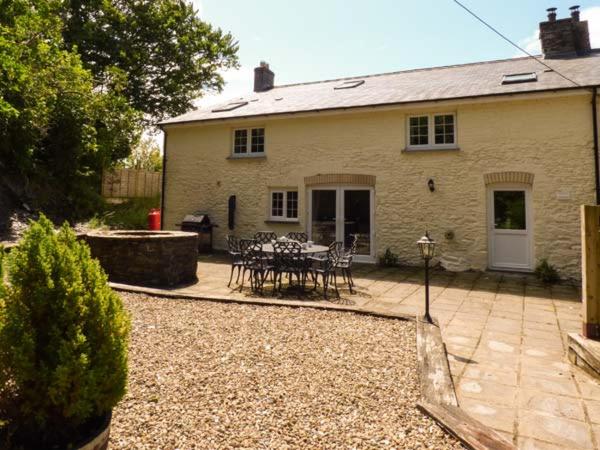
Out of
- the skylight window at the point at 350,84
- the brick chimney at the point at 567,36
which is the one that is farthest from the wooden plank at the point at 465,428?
the brick chimney at the point at 567,36

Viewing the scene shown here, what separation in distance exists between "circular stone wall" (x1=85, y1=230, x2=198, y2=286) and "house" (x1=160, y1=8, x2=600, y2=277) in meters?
4.87

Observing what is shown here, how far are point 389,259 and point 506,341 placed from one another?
582 cm

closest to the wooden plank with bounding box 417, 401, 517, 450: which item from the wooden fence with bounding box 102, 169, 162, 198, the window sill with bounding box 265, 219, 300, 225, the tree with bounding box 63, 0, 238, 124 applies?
the window sill with bounding box 265, 219, 300, 225

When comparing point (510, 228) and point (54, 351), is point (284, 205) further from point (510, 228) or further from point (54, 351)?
point (54, 351)

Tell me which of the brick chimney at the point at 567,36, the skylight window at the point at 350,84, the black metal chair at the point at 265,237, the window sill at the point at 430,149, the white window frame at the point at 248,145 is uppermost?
the brick chimney at the point at 567,36

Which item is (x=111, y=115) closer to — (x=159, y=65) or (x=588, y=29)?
(x=159, y=65)

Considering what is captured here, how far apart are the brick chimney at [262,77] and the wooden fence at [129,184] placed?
28.9 feet

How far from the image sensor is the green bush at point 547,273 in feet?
27.1

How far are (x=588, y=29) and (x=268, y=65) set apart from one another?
38.1 feet

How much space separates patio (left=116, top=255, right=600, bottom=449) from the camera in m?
2.63

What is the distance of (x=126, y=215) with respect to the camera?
17031 mm

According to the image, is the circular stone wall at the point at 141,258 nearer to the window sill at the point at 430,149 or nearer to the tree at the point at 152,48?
the window sill at the point at 430,149

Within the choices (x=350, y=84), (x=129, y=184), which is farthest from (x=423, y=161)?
(x=129, y=184)

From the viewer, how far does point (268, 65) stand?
16.4 m
